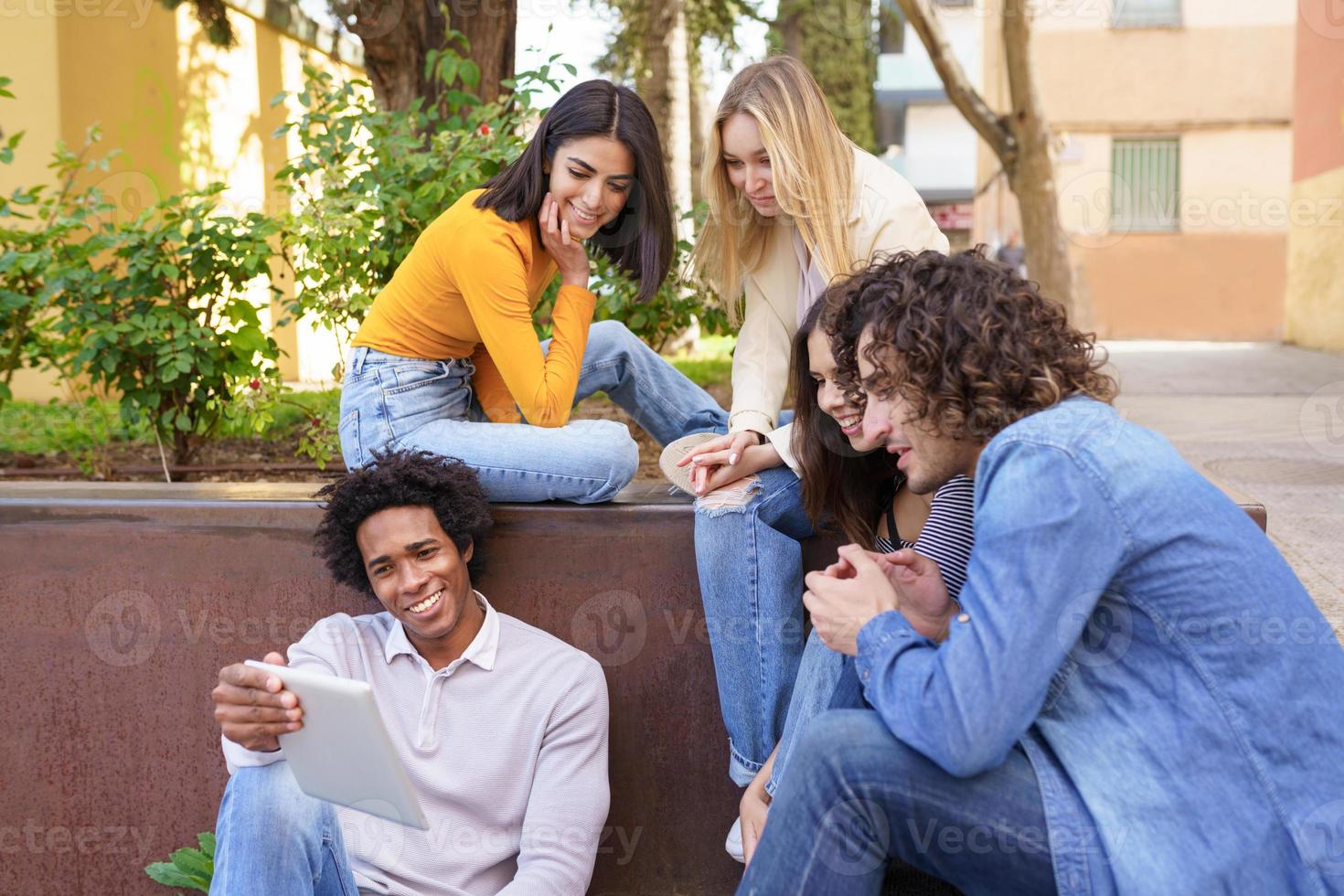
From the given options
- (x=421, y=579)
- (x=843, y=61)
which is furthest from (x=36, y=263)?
(x=843, y=61)

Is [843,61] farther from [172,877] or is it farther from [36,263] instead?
[172,877]

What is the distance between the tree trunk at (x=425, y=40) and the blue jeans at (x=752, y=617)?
3032mm

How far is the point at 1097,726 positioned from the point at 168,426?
3.46m

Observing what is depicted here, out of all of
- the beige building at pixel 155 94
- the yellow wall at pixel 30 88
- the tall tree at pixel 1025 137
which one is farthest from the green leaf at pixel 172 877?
the tall tree at pixel 1025 137

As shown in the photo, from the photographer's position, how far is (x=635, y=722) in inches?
120

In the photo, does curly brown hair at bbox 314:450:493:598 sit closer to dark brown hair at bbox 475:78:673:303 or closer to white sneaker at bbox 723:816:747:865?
dark brown hair at bbox 475:78:673:303

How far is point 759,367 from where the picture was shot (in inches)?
122

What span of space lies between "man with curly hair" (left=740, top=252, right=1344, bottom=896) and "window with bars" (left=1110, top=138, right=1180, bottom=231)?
1843cm

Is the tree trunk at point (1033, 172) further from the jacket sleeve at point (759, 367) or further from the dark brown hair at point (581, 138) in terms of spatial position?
the dark brown hair at point (581, 138)

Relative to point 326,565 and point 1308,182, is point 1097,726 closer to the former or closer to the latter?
point 326,565

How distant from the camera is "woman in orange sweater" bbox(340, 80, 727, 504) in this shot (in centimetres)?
299

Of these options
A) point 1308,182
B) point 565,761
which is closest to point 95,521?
point 565,761

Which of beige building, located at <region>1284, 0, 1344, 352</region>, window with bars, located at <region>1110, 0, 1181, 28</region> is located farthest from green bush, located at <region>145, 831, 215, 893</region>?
window with bars, located at <region>1110, 0, 1181, 28</region>

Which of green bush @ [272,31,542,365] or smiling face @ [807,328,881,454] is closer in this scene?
smiling face @ [807,328,881,454]
